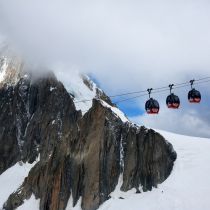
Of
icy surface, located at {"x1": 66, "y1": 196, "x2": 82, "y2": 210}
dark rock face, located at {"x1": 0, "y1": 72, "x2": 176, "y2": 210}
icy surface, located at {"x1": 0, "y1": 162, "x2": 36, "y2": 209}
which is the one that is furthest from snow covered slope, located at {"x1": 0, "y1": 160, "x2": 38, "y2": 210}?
icy surface, located at {"x1": 66, "y1": 196, "x2": 82, "y2": 210}

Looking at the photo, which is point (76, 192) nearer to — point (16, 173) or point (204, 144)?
point (204, 144)

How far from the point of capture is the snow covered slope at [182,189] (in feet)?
248

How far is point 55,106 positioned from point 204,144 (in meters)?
60.6

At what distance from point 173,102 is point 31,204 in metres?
60.1

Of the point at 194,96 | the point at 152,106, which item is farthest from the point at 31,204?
the point at 194,96

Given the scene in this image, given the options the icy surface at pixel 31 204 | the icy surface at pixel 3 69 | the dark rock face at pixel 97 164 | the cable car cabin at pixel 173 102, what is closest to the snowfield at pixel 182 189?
the dark rock face at pixel 97 164

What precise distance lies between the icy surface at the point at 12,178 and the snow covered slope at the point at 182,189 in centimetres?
4401

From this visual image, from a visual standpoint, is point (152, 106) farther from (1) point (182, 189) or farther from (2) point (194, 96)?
(1) point (182, 189)

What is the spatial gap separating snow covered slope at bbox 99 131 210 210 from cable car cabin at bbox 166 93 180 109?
26400 millimetres

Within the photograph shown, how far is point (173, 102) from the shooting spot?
164ft

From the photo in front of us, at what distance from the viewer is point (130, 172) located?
294 ft

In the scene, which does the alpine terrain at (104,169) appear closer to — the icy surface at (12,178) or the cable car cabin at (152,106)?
the icy surface at (12,178)

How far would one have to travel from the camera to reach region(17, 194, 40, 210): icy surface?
102 metres

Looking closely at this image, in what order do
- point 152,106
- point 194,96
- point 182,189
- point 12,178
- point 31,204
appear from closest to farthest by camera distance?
1. point 194,96
2. point 152,106
3. point 182,189
4. point 31,204
5. point 12,178
